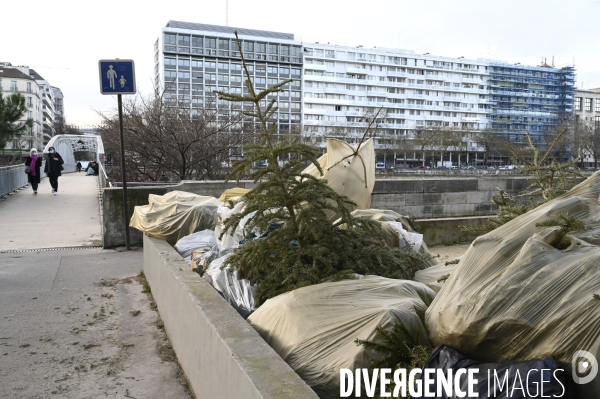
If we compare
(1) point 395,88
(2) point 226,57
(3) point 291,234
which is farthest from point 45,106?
(3) point 291,234

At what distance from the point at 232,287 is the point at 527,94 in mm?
150876

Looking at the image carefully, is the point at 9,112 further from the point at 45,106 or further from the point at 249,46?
the point at 45,106

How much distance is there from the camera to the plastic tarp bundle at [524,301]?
200 cm

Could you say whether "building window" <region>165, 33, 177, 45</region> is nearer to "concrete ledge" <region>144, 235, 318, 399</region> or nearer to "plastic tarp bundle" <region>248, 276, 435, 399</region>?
"concrete ledge" <region>144, 235, 318, 399</region>

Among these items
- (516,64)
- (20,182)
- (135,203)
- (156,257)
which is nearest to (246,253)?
(156,257)

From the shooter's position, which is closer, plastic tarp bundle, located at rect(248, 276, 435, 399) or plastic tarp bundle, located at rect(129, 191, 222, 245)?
plastic tarp bundle, located at rect(248, 276, 435, 399)

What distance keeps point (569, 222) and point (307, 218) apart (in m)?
1.80

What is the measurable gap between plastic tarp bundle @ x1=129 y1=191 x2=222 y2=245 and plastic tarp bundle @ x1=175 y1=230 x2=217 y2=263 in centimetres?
54

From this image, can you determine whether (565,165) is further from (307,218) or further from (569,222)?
(307,218)

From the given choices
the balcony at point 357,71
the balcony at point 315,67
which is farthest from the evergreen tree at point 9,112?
the balcony at point 357,71

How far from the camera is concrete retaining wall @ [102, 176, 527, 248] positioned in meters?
9.18

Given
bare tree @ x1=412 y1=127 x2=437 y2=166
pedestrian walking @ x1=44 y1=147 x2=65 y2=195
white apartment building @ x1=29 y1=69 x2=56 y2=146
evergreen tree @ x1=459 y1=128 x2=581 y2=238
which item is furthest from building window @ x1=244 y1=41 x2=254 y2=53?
evergreen tree @ x1=459 y1=128 x2=581 y2=238

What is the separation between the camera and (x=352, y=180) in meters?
5.06

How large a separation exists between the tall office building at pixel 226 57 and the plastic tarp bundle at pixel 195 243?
10733 centimetres
